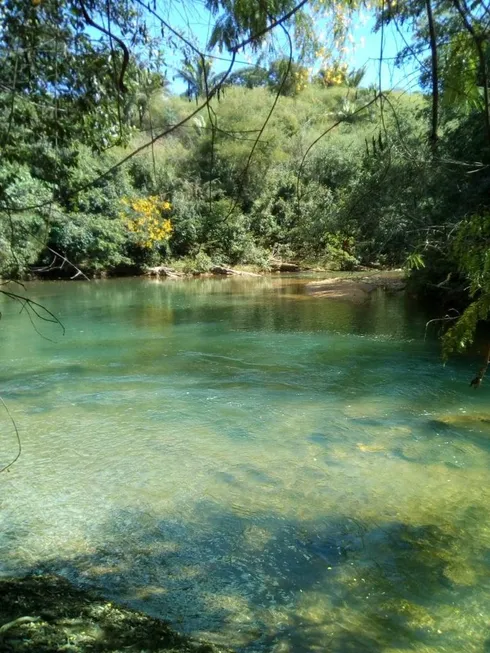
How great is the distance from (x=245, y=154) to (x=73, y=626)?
96.3ft

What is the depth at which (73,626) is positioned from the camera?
2.58m

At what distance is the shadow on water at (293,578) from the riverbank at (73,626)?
447mm

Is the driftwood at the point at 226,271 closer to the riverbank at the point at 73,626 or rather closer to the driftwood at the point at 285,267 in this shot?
the driftwood at the point at 285,267

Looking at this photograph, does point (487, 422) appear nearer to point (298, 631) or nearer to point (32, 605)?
point (298, 631)

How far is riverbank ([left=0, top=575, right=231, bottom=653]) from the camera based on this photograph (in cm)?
233

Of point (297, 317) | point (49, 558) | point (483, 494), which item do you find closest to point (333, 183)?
point (297, 317)

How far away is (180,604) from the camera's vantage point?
3553 mm

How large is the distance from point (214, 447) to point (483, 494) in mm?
2889

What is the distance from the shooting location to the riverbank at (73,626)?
2332 millimetres

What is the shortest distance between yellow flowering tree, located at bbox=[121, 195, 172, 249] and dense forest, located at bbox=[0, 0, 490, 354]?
0.10m

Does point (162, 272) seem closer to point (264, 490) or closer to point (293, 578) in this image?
point (264, 490)

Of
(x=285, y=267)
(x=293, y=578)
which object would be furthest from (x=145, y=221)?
(x=293, y=578)

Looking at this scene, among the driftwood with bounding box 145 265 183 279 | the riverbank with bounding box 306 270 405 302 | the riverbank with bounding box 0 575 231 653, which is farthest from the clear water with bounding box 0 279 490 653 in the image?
the driftwood with bounding box 145 265 183 279

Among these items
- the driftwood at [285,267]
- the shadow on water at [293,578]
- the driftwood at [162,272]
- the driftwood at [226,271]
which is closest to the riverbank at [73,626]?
the shadow on water at [293,578]
